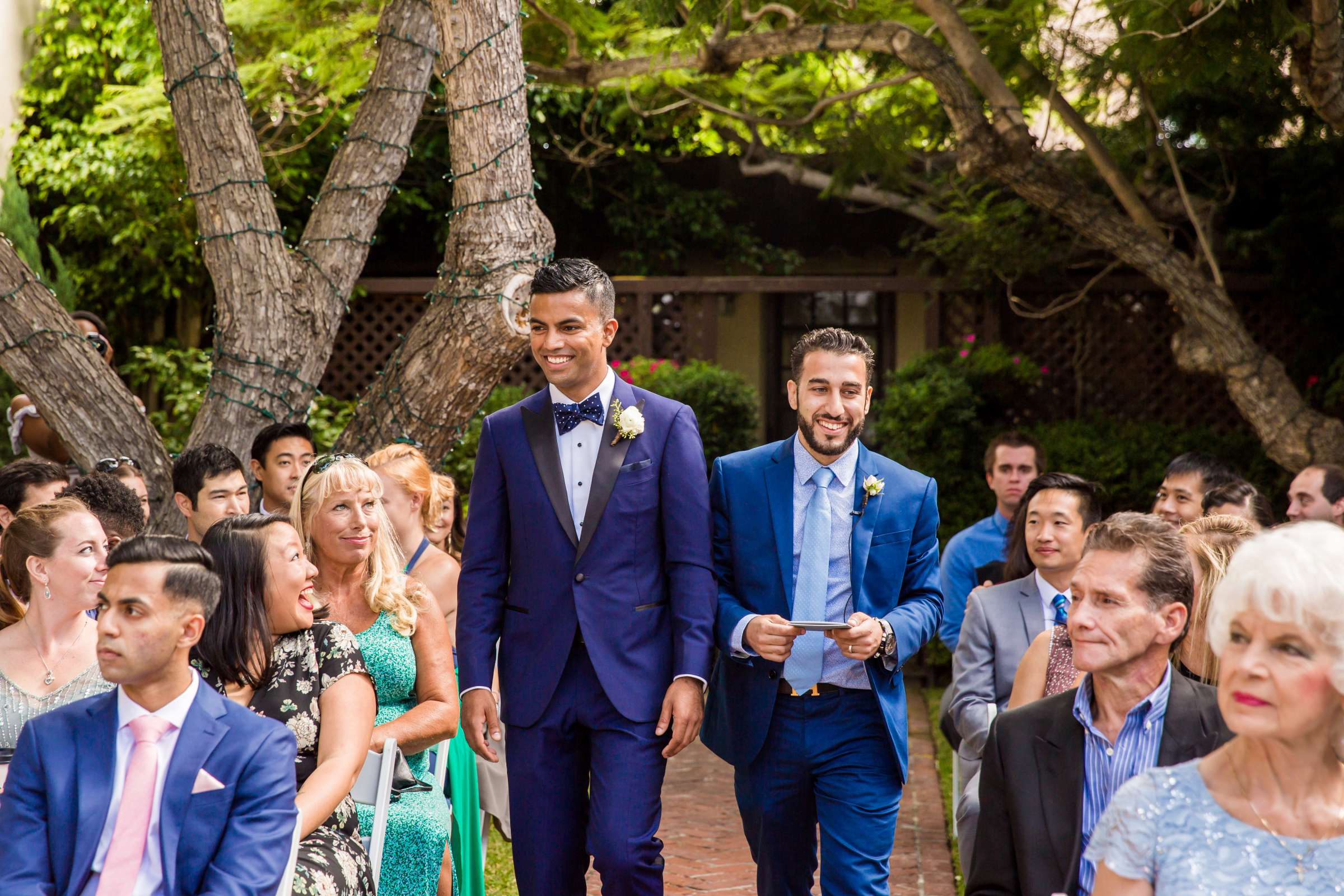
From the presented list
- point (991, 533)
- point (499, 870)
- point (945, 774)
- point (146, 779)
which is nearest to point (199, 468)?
point (499, 870)

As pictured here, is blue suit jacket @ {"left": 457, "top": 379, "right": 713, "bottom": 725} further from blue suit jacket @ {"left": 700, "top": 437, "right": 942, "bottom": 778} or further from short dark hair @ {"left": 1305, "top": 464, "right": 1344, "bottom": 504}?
short dark hair @ {"left": 1305, "top": 464, "right": 1344, "bottom": 504}

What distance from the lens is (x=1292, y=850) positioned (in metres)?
2.19

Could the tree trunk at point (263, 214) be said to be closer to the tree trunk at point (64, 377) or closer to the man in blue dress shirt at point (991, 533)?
the tree trunk at point (64, 377)

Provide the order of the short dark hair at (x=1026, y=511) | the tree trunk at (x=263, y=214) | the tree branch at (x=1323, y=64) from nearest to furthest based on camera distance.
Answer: the short dark hair at (x=1026, y=511)
the tree trunk at (x=263, y=214)
the tree branch at (x=1323, y=64)

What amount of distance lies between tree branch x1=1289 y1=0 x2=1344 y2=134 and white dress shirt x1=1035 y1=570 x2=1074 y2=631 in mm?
3555

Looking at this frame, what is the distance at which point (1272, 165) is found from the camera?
10.0 m

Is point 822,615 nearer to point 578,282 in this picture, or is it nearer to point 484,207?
point 578,282

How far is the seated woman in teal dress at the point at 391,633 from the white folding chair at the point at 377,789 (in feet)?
1.06

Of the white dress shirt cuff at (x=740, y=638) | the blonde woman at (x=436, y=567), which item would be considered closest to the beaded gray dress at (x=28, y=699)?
the blonde woman at (x=436, y=567)

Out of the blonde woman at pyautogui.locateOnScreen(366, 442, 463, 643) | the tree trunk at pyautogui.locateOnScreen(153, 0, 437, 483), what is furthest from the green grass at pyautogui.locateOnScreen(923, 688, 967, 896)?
the tree trunk at pyautogui.locateOnScreen(153, 0, 437, 483)

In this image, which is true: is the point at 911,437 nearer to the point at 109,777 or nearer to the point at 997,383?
the point at 997,383

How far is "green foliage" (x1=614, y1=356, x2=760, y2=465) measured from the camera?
33.8 ft

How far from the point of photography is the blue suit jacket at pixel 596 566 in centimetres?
359

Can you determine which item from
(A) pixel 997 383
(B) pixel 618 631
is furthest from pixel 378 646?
(A) pixel 997 383
